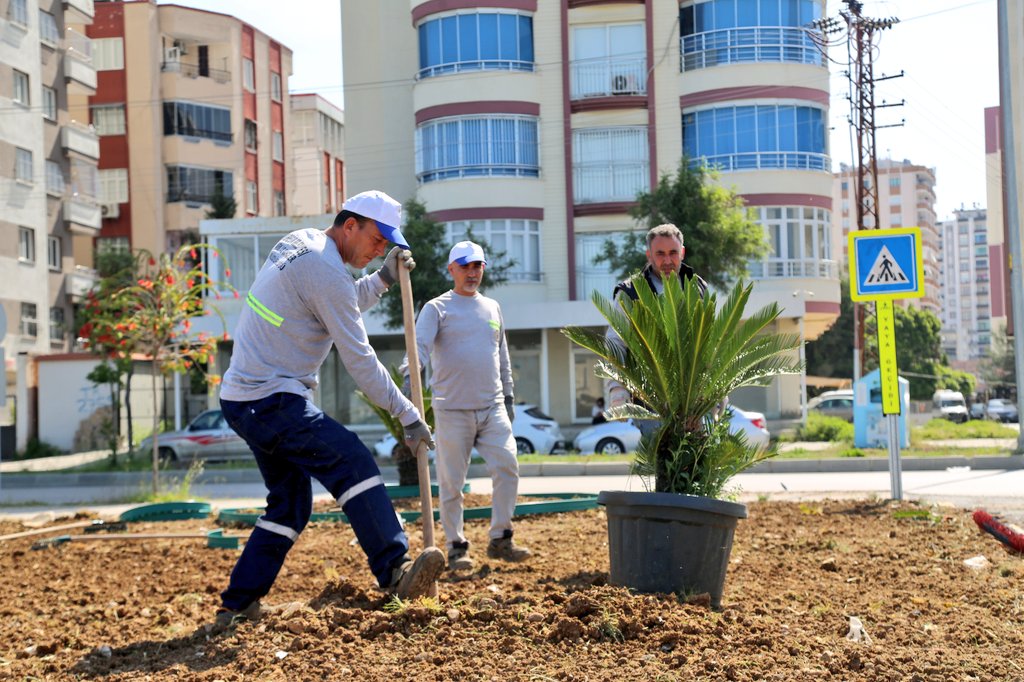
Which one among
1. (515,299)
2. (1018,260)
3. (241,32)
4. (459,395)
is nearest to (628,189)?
(515,299)

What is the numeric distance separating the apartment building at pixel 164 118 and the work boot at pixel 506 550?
148 feet

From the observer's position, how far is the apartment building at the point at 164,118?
165 feet

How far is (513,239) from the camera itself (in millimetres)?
35719

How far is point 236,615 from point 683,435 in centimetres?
214

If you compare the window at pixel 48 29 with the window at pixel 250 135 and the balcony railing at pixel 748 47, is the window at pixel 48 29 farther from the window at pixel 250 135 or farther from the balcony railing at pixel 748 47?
the balcony railing at pixel 748 47

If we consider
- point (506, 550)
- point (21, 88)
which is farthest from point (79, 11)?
point (506, 550)

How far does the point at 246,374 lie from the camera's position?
5.04 metres

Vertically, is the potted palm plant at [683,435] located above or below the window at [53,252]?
below

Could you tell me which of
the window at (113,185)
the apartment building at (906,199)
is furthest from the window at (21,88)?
the apartment building at (906,199)

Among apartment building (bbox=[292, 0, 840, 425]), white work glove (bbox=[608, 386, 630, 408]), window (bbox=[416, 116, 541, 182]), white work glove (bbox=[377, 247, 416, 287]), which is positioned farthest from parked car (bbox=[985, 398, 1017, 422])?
white work glove (bbox=[377, 247, 416, 287])

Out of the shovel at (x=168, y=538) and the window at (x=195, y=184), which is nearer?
the shovel at (x=168, y=538)

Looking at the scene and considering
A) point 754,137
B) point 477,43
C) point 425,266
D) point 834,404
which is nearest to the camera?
point 425,266

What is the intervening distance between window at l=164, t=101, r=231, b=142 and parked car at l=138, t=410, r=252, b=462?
26.6 metres

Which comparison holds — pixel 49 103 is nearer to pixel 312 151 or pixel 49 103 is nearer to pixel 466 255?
pixel 312 151
